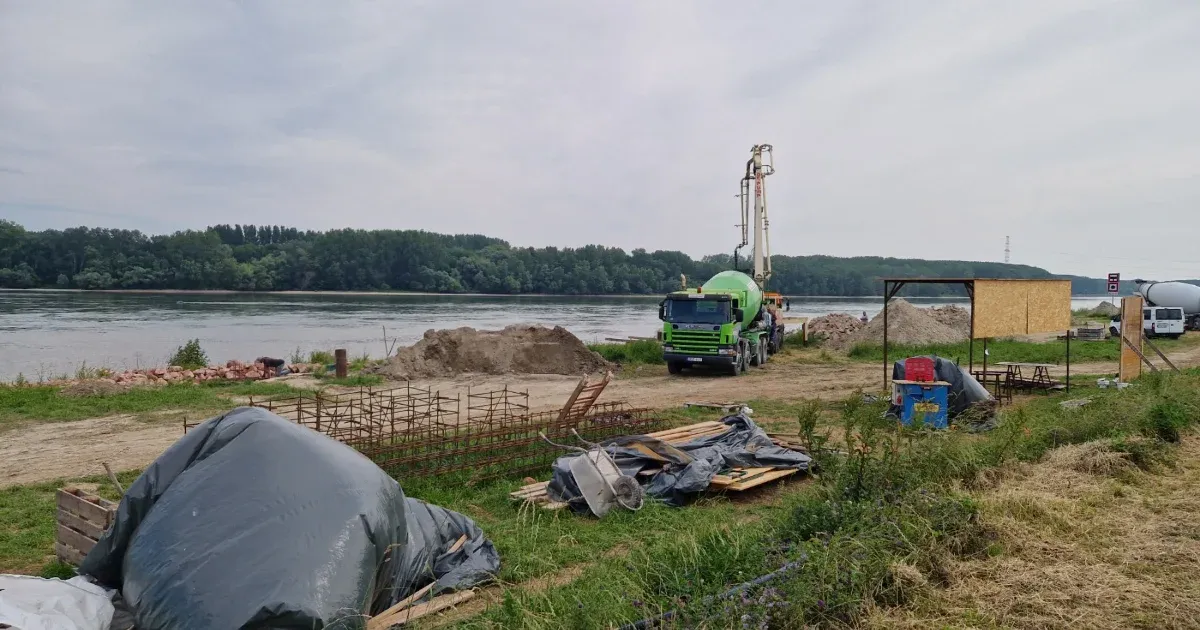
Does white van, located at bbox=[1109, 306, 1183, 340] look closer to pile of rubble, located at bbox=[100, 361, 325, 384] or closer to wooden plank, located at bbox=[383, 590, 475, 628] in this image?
pile of rubble, located at bbox=[100, 361, 325, 384]

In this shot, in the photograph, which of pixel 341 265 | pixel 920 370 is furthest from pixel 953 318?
pixel 341 265

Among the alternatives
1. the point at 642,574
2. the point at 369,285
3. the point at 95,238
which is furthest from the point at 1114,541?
the point at 95,238

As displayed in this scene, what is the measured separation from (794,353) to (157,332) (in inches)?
1359

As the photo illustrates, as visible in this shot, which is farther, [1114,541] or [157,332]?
[157,332]

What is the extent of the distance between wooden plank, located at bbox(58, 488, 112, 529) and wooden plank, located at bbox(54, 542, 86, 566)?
1.02ft

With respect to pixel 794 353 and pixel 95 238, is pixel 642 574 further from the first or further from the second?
pixel 95 238

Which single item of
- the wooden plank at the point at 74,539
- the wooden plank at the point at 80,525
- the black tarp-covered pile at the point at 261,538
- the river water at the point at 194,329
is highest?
the black tarp-covered pile at the point at 261,538

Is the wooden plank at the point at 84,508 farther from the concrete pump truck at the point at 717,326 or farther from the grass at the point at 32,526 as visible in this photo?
the concrete pump truck at the point at 717,326

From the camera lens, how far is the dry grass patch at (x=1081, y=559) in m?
4.42

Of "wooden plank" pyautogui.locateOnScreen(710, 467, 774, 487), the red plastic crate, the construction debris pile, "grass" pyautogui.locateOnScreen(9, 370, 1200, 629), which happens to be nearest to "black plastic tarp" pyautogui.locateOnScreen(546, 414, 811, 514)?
the construction debris pile

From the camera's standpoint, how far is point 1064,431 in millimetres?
8992

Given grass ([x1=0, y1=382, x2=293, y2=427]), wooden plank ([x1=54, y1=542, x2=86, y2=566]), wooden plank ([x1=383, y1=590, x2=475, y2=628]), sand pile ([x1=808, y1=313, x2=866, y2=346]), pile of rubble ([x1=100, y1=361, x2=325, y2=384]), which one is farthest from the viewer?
sand pile ([x1=808, y1=313, x2=866, y2=346])

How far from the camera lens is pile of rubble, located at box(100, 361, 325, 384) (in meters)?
19.1

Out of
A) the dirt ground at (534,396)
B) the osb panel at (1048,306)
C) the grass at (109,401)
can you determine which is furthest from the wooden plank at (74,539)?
the osb panel at (1048,306)
